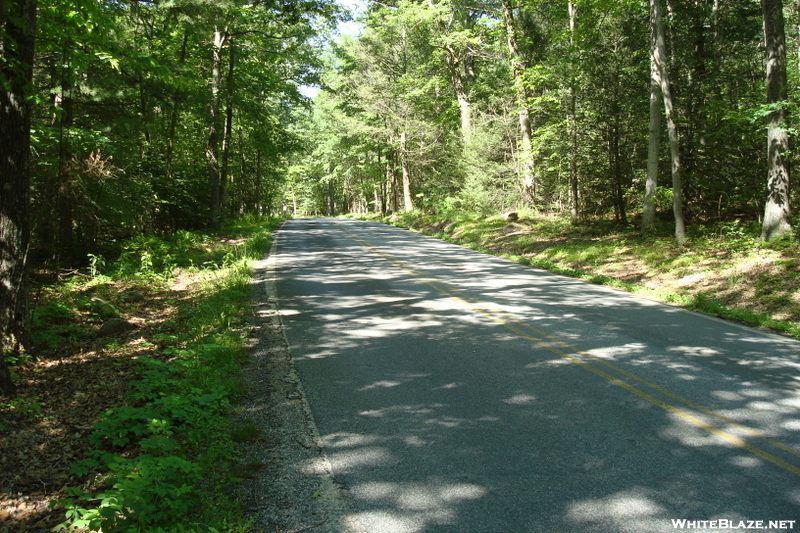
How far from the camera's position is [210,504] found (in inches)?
129

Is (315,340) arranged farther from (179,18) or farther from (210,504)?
(179,18)

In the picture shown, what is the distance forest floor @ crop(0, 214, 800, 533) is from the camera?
153 inches

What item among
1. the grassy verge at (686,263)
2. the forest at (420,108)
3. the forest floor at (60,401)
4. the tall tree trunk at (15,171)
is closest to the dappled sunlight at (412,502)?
the forest floor at (60,401)

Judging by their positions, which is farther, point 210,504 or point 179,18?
point 179,18

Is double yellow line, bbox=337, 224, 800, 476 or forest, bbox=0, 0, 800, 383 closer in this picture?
double yellow line, bbox=337, 224, 800, 476

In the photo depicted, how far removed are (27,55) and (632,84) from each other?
669 inches

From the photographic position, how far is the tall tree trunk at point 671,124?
13734 millimetres

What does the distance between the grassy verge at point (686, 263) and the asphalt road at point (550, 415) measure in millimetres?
1250

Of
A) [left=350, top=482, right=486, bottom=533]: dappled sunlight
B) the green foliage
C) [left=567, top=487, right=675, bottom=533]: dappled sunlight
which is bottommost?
[left=567, top=487, right=675, bottom=533]: dappled sunlight

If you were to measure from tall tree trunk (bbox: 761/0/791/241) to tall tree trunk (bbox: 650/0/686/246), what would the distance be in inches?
77.4

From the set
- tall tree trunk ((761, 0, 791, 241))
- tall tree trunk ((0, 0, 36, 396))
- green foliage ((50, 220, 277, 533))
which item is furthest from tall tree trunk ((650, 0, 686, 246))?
tall tree trunk ((0, 0, 36, 396))

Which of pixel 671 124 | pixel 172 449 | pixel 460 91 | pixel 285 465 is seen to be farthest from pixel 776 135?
pixel 460 91

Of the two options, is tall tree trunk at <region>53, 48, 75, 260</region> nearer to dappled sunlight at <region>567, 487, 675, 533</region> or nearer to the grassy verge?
dappled sunlight at <region>567, 487, 675, 533</region>

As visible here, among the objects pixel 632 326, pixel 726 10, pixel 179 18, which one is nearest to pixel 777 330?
pixel 632 326
